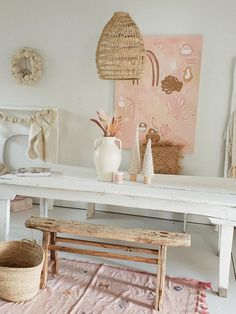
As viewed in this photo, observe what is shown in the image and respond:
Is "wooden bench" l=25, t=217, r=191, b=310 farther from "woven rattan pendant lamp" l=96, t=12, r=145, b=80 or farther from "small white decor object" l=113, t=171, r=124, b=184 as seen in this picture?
"woven rattan pendant lamp" l=96, t=12, r=145, b=80

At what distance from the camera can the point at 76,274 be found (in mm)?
2576

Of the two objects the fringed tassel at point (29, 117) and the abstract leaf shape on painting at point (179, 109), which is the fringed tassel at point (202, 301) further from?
the fringed tassel at point (29, 117)

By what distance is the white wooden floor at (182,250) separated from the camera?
2410mm

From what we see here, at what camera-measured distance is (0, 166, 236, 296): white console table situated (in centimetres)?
227

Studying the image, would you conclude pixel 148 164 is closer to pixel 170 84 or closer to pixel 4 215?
pixel 4 215

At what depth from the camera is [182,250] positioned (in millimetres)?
3115

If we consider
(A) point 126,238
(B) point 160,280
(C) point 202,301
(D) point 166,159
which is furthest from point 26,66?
(C) point 202,301

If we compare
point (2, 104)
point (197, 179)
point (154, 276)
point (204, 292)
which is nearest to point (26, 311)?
point (154, 276)

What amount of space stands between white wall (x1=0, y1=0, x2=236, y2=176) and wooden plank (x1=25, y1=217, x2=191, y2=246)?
1.77 meters

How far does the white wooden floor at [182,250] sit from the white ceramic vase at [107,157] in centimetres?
76

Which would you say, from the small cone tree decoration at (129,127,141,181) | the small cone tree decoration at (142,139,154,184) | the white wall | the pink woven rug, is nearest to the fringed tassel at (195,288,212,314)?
the pink woven rug

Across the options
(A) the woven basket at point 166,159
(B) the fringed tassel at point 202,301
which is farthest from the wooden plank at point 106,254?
(A) the woven basket at point 166,159

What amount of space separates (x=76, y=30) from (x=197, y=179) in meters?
2.29

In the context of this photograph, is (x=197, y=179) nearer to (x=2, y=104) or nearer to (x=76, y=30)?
(x=76, y=30)
